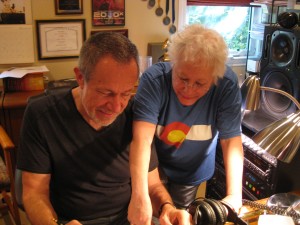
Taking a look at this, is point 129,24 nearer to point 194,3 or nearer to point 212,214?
point 194,3

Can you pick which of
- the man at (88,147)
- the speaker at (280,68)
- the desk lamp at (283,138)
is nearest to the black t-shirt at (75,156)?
the man at (88,147)

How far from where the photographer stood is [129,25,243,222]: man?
1247 millimetres

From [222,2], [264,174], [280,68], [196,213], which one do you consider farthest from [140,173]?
[222,2]

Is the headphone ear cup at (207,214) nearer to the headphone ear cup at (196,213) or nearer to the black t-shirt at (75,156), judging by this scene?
the headphone ear cup at (196,213)

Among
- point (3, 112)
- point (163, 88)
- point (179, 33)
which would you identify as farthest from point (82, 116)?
point (3, 112)

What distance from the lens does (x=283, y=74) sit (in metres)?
2.19

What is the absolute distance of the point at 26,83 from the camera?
267 centimetres

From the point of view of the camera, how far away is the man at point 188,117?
4.09 ft

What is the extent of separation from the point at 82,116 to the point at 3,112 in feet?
4.60

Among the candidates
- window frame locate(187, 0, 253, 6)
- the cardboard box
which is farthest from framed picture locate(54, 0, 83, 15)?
window frame locate(187, 0, 253, 6)

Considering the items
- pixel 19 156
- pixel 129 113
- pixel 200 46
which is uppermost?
pixel 200 46

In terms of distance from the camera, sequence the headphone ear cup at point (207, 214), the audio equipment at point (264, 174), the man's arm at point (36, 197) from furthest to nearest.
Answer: the audio equipment at point (264, 174), the man's arm at point (36, 197), the headphone ear cup at point (207, 214)

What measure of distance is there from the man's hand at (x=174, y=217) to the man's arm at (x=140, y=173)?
8 cm

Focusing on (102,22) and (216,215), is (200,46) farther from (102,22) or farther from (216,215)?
(102,22)
